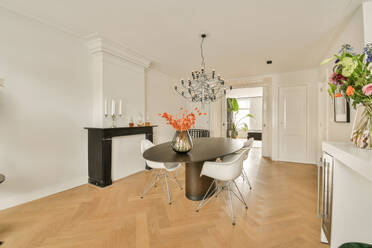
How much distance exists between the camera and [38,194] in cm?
234

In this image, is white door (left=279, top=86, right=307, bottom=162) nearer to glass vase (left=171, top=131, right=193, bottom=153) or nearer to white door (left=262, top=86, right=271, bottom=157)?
white door (left=262, top=86, right=271, bottom=157)

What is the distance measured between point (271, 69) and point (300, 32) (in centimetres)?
188

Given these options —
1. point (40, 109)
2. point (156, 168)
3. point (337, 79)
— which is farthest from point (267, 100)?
point (40, 109)

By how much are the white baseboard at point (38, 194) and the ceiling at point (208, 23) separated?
8.24 feet

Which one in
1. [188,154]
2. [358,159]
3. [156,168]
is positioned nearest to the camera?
[358,159]

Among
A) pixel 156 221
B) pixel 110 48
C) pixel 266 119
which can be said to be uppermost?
pixel 110 48

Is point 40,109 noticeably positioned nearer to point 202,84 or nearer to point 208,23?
point 202,84

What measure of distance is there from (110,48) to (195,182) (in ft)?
9.13

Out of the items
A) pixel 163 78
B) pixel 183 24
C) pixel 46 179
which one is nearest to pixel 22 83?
pixel 46 179

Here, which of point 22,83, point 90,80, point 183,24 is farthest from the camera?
point 90,80

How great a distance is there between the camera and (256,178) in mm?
3162

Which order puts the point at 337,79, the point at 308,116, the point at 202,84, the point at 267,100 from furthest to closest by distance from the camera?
the point at 267,100, the point at 308,116, the point at 202,84, the point at 337,79

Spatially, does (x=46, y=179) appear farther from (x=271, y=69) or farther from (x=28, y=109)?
(x=271, y=69)

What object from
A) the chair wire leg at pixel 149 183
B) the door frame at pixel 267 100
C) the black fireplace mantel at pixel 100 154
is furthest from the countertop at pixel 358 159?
the door frame at pixel 267 100
